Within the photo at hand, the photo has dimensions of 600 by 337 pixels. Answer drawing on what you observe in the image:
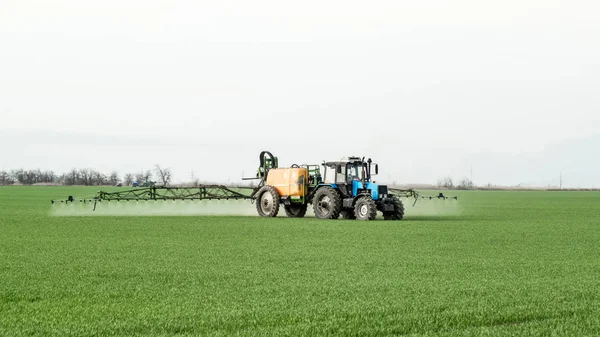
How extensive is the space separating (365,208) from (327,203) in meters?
1.73

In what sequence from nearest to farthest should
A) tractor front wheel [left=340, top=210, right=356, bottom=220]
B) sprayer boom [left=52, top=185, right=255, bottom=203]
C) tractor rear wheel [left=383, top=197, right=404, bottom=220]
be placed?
tractor rear wheel [left=383, top=197, right=404, bottom=220] → tractor front wheel [left=340, top=210, right=356, bottom=220] → sprayer boom [left=52, top=185, right=255, bottom=203]

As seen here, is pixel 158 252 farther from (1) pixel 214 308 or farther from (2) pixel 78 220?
(2) pixel 78 220

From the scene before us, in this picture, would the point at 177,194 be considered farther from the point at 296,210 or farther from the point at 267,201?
the point at 296,210

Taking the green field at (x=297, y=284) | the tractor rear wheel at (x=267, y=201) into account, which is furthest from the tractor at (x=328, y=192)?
the green field at (x=297, y=284)

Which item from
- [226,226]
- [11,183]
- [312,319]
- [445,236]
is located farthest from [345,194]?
[11,183]

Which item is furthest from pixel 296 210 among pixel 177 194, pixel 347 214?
pixel 177 194

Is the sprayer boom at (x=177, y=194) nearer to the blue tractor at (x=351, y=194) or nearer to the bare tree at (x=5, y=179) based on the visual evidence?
the blue tractor at (x=351, y=194)

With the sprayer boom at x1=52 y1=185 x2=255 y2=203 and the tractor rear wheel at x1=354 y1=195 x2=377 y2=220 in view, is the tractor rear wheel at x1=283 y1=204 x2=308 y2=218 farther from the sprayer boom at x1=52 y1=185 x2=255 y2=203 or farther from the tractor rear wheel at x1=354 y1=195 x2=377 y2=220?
the tractor rear wheel at x1=354 y1=195 x2=377 y2=220

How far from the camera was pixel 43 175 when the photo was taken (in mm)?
138750

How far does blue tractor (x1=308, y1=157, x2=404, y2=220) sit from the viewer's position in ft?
89.4

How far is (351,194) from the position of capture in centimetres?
2800

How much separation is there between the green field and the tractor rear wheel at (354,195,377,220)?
608 cm

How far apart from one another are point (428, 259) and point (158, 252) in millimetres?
5568

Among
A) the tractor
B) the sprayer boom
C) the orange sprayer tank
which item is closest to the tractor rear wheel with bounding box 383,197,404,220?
the tractor
